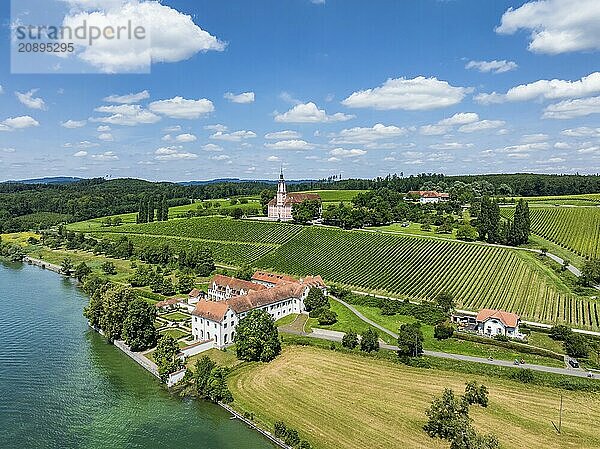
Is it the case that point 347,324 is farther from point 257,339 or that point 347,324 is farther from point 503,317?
point 503,317

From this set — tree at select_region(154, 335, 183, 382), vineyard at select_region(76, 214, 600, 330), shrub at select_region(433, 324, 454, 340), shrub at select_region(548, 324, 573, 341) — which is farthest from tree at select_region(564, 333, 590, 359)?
tree at select_region(154, 335, 183, 382)

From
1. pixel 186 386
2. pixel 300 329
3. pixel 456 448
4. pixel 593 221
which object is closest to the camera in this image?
pixel 456 448

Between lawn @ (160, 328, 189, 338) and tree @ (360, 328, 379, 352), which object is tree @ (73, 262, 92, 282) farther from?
tree @ (360, 328, 379, 352)

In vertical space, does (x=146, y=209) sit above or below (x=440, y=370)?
above

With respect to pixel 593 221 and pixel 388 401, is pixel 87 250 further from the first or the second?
pixel 593 221

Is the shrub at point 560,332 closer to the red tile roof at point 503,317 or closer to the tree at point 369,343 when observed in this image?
the red tile roof at point 503,317

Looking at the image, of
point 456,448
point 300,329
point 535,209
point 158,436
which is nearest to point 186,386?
point 158,436
